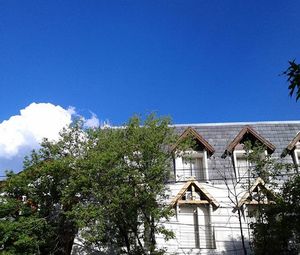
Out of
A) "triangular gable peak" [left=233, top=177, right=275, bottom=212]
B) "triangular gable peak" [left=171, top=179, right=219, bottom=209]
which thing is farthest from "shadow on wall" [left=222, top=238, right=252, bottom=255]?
"triangular gable peak" [left=171, top=179, right=219, bottom=209]

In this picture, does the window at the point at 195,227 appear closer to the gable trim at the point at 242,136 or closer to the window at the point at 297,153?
the gable trim at the point at 242,136

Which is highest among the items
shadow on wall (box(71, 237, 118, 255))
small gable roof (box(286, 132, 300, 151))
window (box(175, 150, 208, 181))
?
small gable roof (box(286, 132, 300, 151))

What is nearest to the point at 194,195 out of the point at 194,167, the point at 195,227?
the point at 195,227

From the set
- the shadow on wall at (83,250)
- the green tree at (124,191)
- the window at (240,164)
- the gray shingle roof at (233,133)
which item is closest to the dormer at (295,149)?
the gray shingle roof at (233,133)

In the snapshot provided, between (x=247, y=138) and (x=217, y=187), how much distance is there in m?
3.58

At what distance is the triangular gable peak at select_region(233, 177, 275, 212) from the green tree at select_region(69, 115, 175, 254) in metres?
4.52

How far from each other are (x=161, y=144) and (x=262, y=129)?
925cm

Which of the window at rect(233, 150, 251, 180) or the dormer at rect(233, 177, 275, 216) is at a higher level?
the window at rect(233, 150, 251, 180)

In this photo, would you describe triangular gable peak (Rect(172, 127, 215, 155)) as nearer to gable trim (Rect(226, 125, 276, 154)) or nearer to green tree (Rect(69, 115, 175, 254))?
gable trim (Rect(226, 125, 276, 154))

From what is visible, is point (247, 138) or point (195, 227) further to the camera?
point (247, 138)

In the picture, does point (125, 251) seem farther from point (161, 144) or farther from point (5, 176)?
point (5, 176)

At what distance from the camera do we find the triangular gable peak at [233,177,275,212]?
826 inches

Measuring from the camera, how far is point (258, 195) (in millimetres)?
21438

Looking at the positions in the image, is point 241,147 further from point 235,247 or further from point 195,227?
point 235,247
